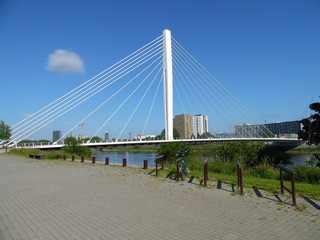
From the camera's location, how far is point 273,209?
15.2ft

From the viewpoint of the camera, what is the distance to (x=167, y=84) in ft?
101

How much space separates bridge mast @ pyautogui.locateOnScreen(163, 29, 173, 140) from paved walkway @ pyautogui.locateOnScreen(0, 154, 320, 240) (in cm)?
2383

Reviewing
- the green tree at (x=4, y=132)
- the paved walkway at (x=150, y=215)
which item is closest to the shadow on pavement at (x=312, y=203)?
the paved walkway at (x=150, y=215)

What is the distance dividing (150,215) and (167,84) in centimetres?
2711

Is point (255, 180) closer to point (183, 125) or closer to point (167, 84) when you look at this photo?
point (167, 84)

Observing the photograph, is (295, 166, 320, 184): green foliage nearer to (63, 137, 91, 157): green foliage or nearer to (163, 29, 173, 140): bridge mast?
(163, 29, 173, 140): bridge mast

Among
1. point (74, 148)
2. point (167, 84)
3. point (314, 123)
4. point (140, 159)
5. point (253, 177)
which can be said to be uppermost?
point (167, 84)

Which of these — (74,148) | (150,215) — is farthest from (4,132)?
(150,215)

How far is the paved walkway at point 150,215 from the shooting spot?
3.60 meters

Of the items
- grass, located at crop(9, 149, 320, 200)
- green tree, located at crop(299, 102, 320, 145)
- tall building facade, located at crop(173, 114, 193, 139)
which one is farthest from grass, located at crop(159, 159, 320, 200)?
tall building facade, located at crop(173, 114, 193, 139)

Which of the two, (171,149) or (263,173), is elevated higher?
(171,149)

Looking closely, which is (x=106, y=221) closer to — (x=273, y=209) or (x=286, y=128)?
(x=273, y=209)

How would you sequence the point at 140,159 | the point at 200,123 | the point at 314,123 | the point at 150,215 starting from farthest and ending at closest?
the point at 200,123
the point at 140,159
the point at 314,123
the point at 150,215

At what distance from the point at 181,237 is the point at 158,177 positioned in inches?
208
